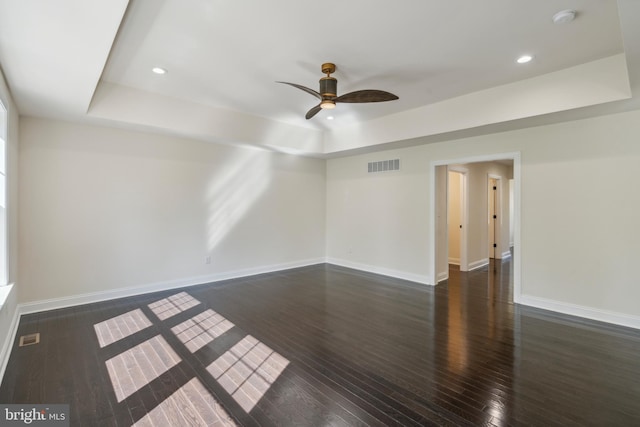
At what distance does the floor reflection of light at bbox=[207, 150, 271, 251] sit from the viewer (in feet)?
17.8

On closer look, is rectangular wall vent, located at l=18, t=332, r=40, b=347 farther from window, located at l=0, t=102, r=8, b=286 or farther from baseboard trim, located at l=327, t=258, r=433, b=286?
baseboard trim, located at l=327, t=258, r=433, b=286

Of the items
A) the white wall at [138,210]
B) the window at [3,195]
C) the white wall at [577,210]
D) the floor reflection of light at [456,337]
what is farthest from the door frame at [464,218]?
the window at [3,195]

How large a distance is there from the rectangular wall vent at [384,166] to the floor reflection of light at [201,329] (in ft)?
13.4

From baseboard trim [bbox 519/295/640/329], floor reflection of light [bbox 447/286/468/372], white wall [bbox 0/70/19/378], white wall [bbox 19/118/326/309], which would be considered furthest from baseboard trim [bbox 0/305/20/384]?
baseboard trim [bbox 519/295/640/329]

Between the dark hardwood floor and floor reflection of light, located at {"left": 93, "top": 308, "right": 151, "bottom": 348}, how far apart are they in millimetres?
22

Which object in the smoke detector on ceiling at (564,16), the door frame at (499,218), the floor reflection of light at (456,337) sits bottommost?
the floor reflection of light at (456,337)

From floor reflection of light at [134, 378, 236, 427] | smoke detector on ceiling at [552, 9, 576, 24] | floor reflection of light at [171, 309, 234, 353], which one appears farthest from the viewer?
floor reflection of light at [171, 309, 234, 353]

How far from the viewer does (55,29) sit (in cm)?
203

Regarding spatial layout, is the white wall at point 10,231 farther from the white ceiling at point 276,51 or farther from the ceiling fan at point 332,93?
the ceiling fan at point 332,93

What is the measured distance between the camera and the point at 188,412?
2.03 meters

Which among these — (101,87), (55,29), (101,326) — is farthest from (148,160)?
(55,29)

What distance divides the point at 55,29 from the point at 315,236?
5.64 metres

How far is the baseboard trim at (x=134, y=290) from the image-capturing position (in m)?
3.87

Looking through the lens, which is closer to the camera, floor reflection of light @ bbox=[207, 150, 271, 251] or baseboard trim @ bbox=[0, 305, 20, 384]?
baseboard trim @ bbox=[0, 305, 20, 384]
